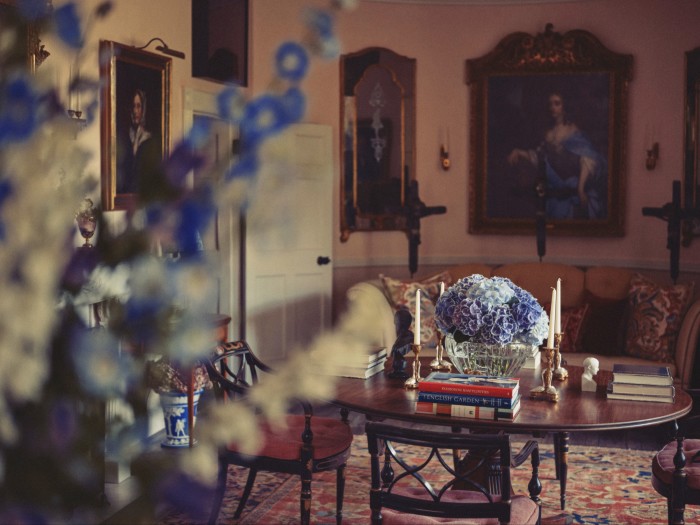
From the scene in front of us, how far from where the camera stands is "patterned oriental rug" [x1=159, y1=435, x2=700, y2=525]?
4082mm

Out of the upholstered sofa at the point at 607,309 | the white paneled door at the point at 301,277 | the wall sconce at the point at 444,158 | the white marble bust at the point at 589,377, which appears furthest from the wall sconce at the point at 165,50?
the white marble bust at the point at 589,377

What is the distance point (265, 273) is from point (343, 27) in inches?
90.1

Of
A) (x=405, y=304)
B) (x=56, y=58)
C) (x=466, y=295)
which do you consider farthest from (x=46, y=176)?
(x=405, y=304)

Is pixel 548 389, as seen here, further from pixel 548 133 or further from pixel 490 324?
pixel 548 133

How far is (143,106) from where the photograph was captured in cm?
517

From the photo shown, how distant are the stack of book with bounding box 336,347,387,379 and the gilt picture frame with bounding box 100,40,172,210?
169cm

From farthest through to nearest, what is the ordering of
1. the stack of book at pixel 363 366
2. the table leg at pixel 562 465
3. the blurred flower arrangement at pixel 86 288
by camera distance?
the table leg at pixel 562 465 < the stack of book at pixel 363 366 < the blurred flower arrangement at pixel 86 288

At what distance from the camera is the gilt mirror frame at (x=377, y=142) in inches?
288

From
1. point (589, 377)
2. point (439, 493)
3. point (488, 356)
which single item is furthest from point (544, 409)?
point (439, 493)

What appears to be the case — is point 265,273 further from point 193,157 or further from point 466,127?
point 193,157

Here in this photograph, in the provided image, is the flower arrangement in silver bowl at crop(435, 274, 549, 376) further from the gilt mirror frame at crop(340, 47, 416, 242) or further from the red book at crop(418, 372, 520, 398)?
the gilt mirror frame at crop(340, 47, 416, 242)

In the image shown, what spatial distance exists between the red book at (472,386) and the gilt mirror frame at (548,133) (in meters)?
4.23

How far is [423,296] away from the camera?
6371mm

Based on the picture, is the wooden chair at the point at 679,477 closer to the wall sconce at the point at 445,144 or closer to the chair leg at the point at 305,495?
the chair leg at the point at 305,495
